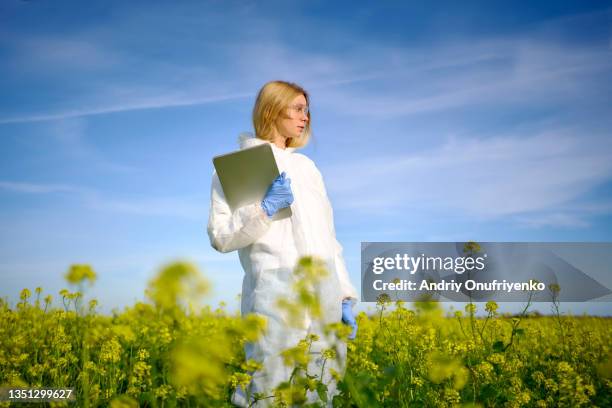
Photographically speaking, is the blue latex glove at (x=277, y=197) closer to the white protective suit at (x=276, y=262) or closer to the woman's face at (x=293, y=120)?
the white protective suit at (x=276, y=262)

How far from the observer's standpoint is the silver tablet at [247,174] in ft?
9.77

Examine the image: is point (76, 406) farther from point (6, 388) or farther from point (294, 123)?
point (294, 123)

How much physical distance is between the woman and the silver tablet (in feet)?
0.20

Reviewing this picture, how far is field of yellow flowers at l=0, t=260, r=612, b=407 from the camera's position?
1.29 meters

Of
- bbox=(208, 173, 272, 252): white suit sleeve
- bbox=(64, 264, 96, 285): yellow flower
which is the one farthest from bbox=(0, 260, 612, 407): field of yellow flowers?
bbox=(208, 173, 272, 252): white suit sleeve

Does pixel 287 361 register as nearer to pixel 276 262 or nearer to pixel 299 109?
pixel 276 262

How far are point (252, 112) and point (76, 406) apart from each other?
209 cm

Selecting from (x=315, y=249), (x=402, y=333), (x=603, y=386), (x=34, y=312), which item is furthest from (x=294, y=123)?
(x=34, y=312)

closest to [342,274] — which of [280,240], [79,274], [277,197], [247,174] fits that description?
[280,240]

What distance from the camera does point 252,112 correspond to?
11.9 feet

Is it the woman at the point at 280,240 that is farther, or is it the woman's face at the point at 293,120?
the woman's face at the point at 293,120

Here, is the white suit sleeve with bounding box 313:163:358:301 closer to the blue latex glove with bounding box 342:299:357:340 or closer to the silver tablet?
the blue latex glove with bounding box 342:299:357:340

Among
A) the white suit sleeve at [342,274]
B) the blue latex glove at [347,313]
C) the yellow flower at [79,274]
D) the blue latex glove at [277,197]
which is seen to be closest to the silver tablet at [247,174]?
the blue latex glove at [277,197]

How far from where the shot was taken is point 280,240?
10.3 feet
